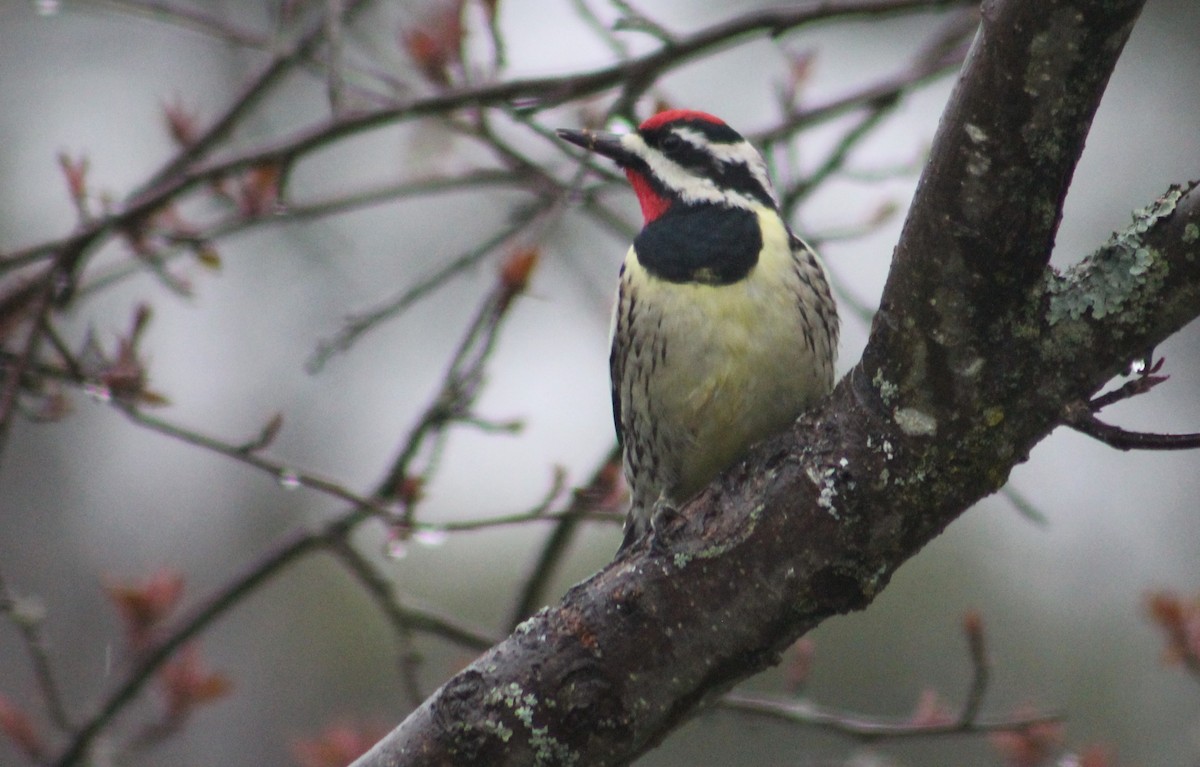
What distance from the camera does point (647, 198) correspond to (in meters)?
3.61

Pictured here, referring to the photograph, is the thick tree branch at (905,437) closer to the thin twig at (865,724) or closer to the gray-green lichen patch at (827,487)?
the gray-green lichen patch at (827,487)

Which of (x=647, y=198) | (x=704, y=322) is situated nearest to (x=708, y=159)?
(x=647, y=198)

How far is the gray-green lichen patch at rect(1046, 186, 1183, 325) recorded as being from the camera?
2092mm

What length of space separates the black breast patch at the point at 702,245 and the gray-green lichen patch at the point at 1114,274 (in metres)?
1.11

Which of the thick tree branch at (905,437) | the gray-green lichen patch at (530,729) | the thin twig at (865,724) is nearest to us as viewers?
the thick tree branch at (905,437)

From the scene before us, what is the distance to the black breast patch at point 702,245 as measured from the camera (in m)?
3.20

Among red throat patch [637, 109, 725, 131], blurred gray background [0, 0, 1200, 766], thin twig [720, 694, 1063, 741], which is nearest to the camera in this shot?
thin twig [720, 694, 1063, 741]

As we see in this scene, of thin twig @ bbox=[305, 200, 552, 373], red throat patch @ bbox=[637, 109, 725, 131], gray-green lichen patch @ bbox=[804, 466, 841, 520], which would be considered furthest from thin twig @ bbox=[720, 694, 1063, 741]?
red throat patch @ bbox=[637, 109, 725, 131]

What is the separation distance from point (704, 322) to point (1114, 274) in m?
1.17

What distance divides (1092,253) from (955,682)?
585 cm

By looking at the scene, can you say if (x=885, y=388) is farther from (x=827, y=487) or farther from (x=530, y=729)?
(x=530, y=729)

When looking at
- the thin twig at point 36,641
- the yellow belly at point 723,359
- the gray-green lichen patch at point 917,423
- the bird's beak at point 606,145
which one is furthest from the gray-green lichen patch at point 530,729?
the bird's beak at point 606,145

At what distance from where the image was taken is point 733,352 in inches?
121

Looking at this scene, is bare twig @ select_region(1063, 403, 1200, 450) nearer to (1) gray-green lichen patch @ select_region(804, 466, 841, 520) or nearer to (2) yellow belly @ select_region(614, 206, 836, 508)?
(1) gray-green lichen patch @ select_region(804, 466, 841, 520)
